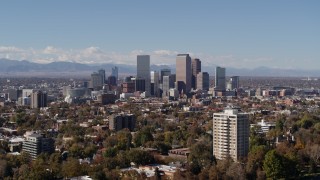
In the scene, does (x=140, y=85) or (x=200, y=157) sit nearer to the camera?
(x=200, y=157)

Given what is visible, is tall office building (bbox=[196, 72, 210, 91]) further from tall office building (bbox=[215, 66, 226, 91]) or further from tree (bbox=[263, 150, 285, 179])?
tree (bbox=[263, 150, 285, 179])

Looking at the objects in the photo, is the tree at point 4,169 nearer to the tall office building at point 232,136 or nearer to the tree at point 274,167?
the tall office building at point 232,136

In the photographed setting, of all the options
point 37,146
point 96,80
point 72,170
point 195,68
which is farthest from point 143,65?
point 72,170

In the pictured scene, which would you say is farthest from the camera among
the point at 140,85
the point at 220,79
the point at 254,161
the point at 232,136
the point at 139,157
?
the point at 220,79

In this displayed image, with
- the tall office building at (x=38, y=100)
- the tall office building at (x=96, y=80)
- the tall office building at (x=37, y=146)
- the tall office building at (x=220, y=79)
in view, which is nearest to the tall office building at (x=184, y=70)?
the tall office building at (x=220, y=79)

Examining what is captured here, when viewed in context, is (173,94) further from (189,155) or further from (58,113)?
(189,155)

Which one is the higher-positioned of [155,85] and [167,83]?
[167,83]

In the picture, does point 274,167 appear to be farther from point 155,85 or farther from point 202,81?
point 202,81
